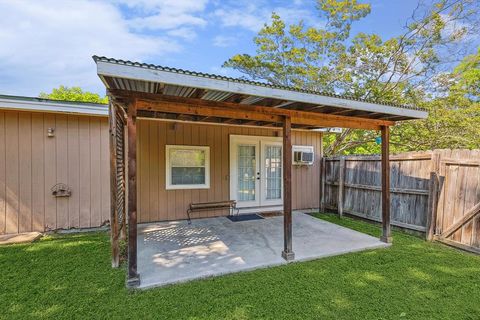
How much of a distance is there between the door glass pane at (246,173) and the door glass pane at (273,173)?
0.42 meters

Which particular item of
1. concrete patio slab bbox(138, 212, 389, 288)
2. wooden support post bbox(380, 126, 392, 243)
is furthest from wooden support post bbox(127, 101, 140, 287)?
wooden support post bbox(380, 126, 392, 243)

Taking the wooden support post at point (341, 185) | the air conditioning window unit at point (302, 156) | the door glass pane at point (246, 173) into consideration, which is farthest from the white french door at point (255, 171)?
the wooden support post at point (341, 185)

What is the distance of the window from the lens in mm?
5828

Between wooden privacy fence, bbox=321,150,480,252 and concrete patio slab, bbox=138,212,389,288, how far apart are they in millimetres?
1082

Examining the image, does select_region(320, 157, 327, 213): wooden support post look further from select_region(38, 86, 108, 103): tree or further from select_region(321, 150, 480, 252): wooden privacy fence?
select_region(38, 86, 108, 103): tree

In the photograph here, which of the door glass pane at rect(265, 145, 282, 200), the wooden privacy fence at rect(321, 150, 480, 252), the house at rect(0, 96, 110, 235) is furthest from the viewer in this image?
the door glass pane at rect(265, 145, 282, 200)

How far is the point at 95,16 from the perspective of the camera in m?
6.75

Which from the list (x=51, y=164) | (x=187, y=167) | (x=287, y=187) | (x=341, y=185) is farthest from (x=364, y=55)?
(x=51, y=164)

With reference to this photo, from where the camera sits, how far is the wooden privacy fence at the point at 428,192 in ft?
13.3

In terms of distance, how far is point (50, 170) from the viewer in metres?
4.90

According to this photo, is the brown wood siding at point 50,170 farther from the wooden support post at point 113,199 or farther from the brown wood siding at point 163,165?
the wooden support post at point 113,199

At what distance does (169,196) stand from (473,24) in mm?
12560

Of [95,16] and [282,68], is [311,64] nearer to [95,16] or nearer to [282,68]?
[282,68]

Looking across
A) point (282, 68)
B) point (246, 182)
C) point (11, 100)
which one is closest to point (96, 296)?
point (11, 100)
